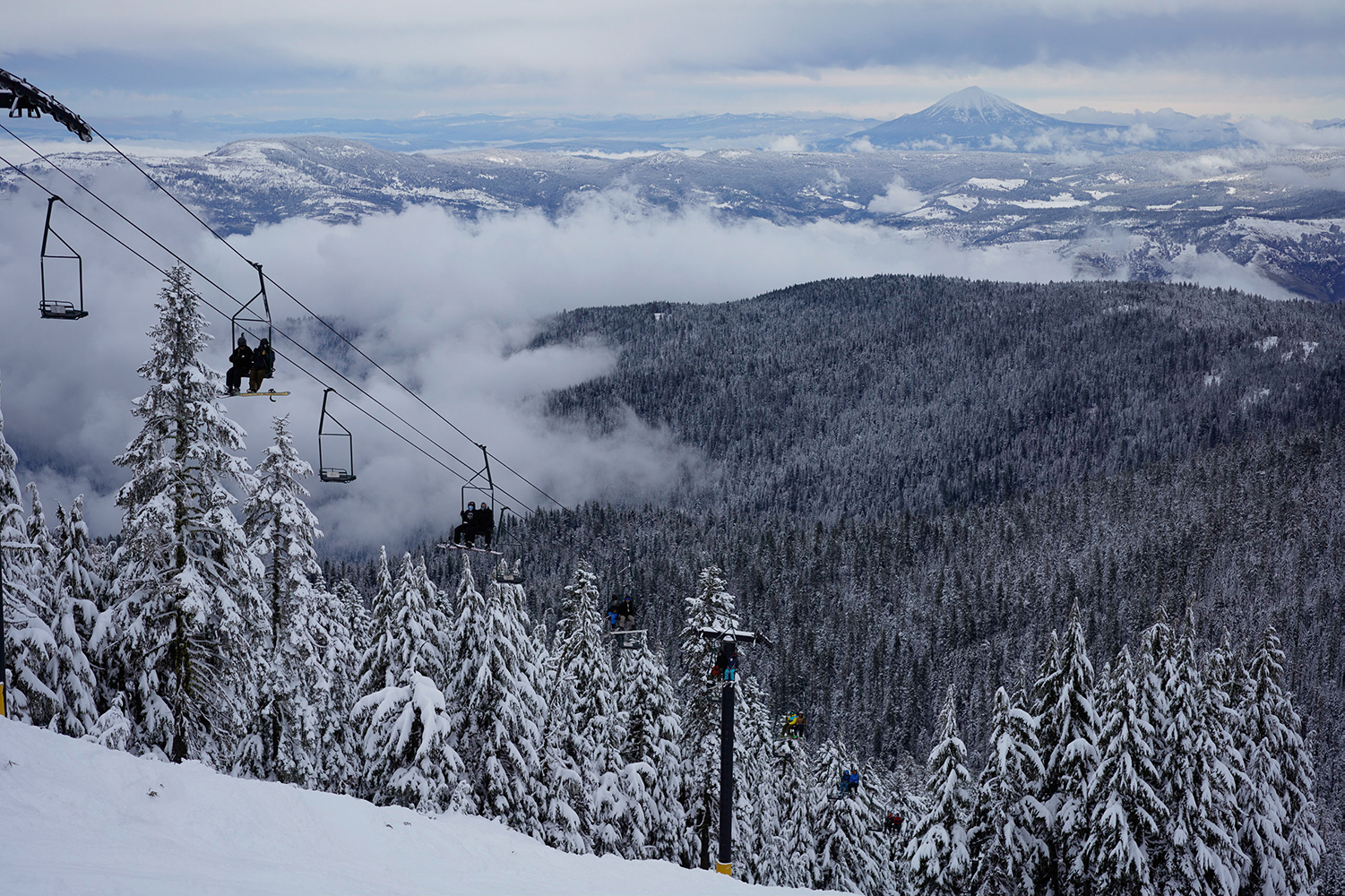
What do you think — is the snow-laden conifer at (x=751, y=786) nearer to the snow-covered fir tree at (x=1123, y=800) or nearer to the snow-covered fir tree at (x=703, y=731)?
the snow-covered fir tree at (x=703, y=731)

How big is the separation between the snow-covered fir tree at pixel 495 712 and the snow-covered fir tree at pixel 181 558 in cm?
616

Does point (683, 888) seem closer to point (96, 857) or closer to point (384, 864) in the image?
point (384, 864)

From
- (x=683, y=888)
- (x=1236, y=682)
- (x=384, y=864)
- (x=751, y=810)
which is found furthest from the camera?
(x=751, y=810)

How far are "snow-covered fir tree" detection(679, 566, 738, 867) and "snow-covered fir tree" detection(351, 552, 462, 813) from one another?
34.6 ft

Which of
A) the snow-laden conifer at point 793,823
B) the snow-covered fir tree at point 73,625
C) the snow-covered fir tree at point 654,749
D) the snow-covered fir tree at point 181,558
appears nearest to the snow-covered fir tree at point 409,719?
the snow-covered fir tree at point 181,558

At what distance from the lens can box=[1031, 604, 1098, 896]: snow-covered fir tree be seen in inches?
1089

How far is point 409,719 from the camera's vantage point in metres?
24.5

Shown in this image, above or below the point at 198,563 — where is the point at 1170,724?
below

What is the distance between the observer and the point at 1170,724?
2903 centimetres

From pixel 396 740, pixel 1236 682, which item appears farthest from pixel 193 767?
pixel 1236 682

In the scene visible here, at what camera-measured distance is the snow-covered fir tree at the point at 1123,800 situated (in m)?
27.0

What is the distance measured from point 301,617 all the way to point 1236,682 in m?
33.2

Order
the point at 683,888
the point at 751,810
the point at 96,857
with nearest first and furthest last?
the point at 96,857, the point at 683,888, the point at 751,810

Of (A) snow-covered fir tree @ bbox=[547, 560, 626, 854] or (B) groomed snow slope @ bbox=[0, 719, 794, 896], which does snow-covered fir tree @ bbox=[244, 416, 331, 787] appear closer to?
(B) groomed snow slope @ bbox=[0, 719, 794, 896]
